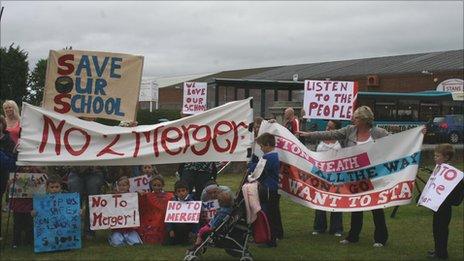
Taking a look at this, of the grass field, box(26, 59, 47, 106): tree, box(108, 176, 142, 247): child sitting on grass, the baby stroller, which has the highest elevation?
box(26, 59, 47, 106): tree

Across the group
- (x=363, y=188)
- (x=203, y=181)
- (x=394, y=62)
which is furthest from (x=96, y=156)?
(x=394, y=62)

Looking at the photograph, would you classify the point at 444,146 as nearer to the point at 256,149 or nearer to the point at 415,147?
the point at 415,147

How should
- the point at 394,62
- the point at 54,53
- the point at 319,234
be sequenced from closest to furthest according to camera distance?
1. the point at 54,53
2. the point at 319,234
3. the point at 394,62

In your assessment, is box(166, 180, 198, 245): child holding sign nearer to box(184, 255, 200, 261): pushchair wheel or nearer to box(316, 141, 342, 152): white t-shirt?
box(184, 255, 200, 261): pushchair wheel

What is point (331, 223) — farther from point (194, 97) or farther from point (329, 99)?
point (194, 97)

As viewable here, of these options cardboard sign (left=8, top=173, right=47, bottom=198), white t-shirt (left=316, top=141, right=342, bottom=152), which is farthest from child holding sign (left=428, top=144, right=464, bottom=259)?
cardboard sign (left=8, top=173, right=47, bottom=198)

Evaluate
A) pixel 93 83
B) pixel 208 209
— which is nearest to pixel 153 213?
pixel 208 209

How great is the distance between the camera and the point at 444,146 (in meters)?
7.85

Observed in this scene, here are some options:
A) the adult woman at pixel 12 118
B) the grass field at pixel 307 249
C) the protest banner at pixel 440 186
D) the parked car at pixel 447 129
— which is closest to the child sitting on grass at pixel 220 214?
the grass field at pixel 307 249

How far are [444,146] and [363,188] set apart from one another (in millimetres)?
1215

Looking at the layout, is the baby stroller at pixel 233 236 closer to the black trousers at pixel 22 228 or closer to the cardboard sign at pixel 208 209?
the cardboard sign at pixel 208 209

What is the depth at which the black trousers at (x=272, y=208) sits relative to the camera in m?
8.02

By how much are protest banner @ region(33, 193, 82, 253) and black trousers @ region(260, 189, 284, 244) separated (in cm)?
257

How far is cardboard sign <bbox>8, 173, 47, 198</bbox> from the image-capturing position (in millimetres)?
8188
